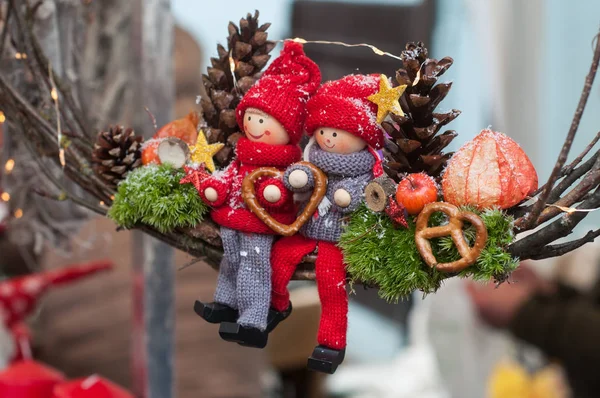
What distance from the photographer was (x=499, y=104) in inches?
51.1

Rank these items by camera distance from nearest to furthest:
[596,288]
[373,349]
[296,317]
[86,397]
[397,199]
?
[397,199] → [86,397] → [596,288] → [296,317] → [373,349]

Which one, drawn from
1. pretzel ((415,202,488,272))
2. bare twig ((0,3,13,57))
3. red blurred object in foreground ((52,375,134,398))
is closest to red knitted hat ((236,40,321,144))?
pretzel ((415,202,488,272))

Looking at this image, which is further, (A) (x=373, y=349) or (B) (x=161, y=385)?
(A) (x=373, y=349)

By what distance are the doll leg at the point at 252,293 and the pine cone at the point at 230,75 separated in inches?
2.5

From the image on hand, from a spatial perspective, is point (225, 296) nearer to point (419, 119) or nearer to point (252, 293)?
point (252, 293)

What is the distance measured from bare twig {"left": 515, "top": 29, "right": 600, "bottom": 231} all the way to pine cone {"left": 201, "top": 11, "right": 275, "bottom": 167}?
0.19 m

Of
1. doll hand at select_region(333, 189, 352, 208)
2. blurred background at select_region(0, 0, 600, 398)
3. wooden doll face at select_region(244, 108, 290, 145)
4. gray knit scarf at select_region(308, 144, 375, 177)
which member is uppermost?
wooden doll face at select_region(244, 108, 290, 145)

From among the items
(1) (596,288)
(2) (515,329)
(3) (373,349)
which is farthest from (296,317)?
(3) (373,349)

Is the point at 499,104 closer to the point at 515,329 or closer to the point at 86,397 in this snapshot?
the point at 515,329

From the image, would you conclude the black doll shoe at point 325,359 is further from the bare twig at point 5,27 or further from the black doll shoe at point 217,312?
the bare twig at point 5,27

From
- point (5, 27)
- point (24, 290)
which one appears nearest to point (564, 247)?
point (5, 27)

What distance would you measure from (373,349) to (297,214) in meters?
1.73

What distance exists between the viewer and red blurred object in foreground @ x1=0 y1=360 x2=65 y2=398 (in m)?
0.69

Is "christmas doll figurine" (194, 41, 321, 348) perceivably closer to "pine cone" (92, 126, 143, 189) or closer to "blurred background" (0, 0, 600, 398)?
"pine cone" (92, 126, 143, 189)
